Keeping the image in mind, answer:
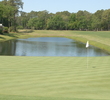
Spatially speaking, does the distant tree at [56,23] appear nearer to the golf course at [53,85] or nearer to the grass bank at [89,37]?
the grass bank at [89,37]

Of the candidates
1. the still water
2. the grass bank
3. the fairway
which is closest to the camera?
the fairway

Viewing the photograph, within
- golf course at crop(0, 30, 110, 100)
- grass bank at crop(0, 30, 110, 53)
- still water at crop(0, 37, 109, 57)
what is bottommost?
still water at crop(0, 37, 109, 57)

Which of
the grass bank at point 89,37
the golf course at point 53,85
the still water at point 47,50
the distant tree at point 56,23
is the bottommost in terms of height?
the still water at point 47,50

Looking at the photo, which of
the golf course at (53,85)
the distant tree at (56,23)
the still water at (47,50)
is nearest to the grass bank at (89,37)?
the still water at (47,50)

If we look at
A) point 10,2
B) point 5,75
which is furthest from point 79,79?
point 10,2

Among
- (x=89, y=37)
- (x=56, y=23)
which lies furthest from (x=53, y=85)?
(x=56, y=23)

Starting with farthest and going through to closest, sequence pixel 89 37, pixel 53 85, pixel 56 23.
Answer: pixel 56 23 < pixel 89 37 < pixel 53 85

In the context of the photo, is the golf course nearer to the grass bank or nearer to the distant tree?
the grass bank

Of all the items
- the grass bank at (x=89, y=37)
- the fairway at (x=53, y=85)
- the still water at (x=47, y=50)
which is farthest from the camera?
the grass bank at (x=89, y=37)

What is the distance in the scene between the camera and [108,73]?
39.4 ft

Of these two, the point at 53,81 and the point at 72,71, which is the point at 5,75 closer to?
the point at 53,81

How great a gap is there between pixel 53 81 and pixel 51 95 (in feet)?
6.71

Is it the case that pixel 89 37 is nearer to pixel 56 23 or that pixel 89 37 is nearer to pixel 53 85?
pixel 56 23

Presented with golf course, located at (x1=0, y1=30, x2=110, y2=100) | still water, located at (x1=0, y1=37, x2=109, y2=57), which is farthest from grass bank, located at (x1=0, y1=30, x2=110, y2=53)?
golf course, located at (x1=0, y1=30, x2=110, y2=100)
